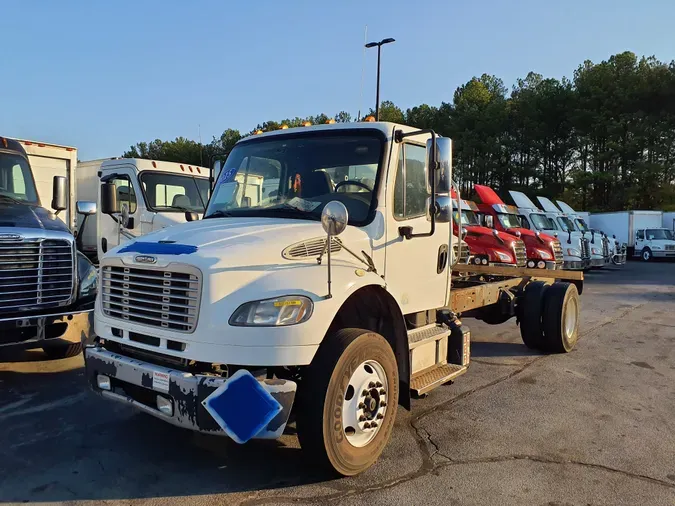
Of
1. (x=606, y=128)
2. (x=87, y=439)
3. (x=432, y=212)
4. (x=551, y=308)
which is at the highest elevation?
(x=606, y=128)

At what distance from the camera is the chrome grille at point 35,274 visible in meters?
5.57

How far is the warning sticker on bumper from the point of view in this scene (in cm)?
341

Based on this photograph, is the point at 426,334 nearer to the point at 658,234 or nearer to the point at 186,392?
the point at 186,392

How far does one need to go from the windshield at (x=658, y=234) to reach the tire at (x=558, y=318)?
92.3 ft

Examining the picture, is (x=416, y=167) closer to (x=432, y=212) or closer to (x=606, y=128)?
(x=432, y=212)

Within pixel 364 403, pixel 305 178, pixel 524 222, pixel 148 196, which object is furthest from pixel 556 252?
pixel 364 403

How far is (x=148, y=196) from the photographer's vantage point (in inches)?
389

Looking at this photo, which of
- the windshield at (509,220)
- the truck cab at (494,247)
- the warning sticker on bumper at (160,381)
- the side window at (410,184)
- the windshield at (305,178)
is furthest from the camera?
the windshield at (509,220)

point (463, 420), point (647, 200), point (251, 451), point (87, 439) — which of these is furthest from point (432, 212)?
point (647, 200)

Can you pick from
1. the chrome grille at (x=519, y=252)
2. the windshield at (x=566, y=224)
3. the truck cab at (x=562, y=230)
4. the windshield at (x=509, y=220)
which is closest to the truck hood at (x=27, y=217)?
the chrome grille at (x=519, y=252)

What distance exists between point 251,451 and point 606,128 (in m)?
45.6

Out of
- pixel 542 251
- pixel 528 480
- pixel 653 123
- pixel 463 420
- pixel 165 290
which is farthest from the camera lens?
pixel 653 123

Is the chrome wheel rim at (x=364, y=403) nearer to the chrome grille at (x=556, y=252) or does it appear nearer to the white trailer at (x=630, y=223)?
the chrome grille at (x=556, y=252)

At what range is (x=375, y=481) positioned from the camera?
149 inches
